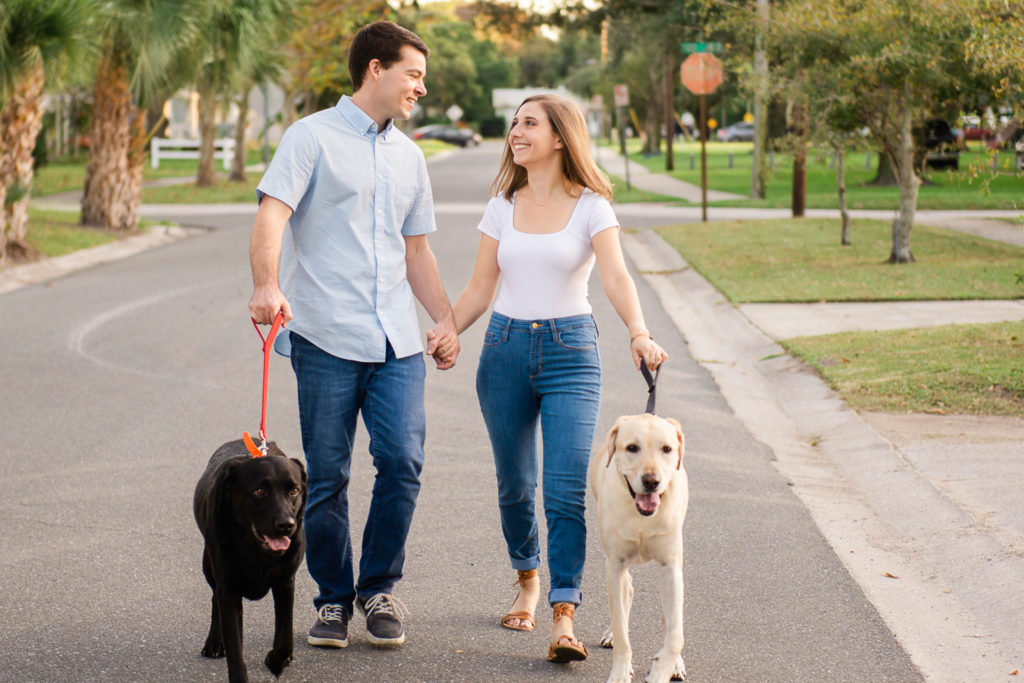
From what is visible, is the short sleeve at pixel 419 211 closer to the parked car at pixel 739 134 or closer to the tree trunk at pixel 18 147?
the tree trunk at pixel 18 147

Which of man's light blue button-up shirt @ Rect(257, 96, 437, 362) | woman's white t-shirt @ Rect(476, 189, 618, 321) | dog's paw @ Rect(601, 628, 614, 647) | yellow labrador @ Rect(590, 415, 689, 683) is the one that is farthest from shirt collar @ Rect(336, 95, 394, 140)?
dog's paw @ Rect(601, 628, 614, 647)

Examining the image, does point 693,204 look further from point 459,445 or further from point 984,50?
point 459,445

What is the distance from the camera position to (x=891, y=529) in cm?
581

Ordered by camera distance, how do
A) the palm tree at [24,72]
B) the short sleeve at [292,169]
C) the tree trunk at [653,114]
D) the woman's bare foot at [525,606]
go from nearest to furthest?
the short sleeve at [292,169], the woman's bare foot at [525,606], the palm tree at [24,72], the tree trunk at [653,114]

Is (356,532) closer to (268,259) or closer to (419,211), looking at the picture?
(419,211)

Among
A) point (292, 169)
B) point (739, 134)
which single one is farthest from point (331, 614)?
point (739, 134)

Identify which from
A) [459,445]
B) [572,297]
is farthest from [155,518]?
[572,297]

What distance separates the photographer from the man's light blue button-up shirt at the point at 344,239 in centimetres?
419

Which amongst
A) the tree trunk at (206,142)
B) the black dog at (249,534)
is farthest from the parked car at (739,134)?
the black dog at (249,534)

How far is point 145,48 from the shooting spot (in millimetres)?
20031

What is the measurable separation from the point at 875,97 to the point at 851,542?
39.9 ft

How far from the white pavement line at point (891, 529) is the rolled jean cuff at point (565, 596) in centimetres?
118

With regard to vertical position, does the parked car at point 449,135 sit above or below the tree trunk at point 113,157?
above

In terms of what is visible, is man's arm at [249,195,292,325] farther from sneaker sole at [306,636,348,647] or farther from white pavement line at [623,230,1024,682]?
white pavement line at [623,230,1024,682]
